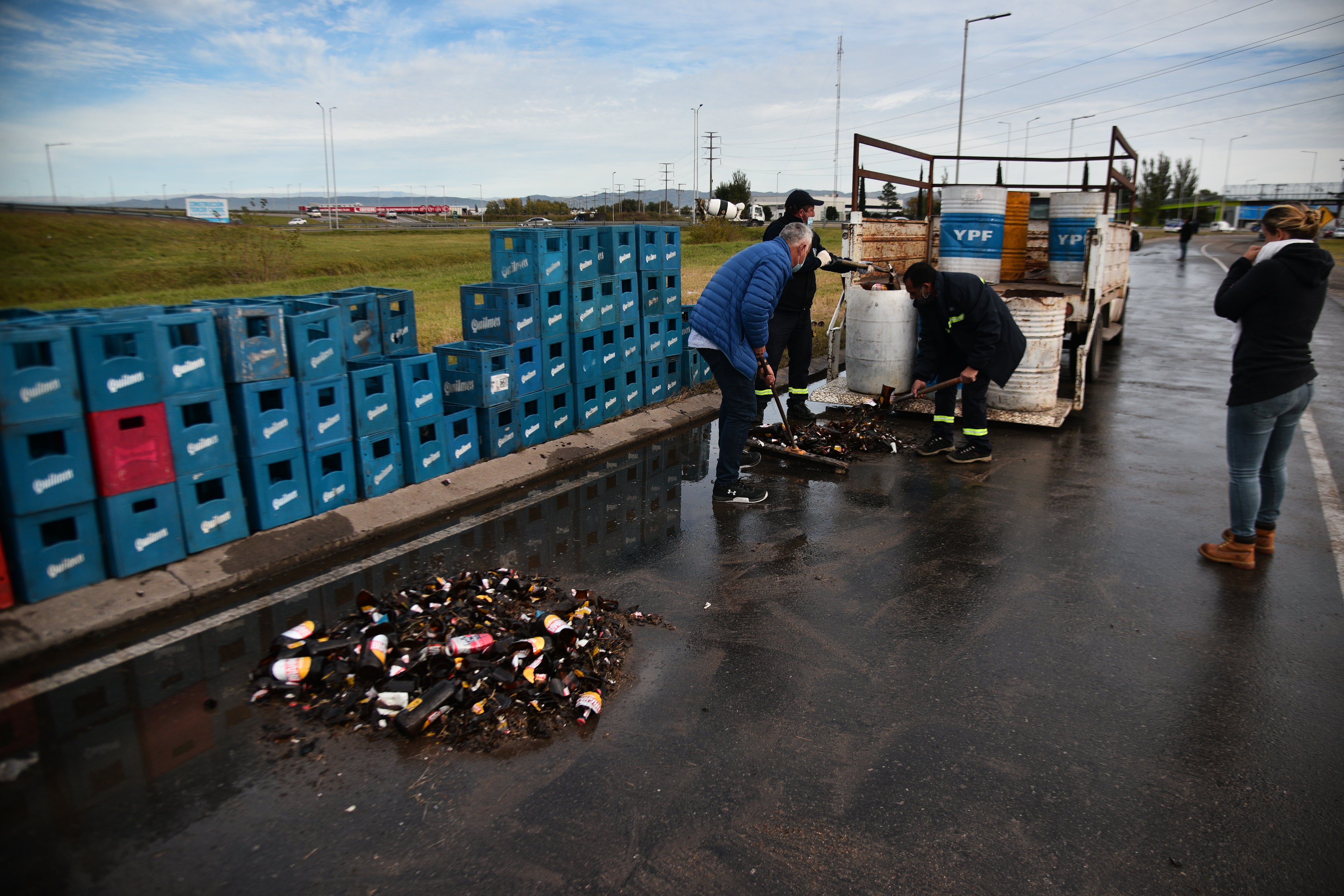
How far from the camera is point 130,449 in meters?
4.68

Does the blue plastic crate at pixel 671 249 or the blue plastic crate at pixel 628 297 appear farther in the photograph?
the blue plastic crate at pixel 671 249

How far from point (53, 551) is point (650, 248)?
6.18 meters

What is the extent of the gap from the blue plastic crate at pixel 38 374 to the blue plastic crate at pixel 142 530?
568mm

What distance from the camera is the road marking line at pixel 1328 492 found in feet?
18.2

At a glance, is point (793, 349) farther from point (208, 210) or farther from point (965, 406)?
point (208, 210)

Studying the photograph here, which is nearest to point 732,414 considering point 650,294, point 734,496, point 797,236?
point 734,496

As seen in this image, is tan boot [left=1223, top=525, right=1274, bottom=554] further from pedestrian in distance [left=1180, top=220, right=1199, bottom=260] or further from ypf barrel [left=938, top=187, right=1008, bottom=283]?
pedestrian in distance [left=1180, top=220, right=1199, bottom=260]

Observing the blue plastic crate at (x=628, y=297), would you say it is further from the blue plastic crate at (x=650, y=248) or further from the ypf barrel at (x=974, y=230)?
the ypf barrel at (x=974, y=230)

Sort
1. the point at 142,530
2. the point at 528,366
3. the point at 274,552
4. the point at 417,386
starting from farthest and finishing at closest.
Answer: the point at 528,366
the point at 417,386
the point at 274,552
the point at 142,530

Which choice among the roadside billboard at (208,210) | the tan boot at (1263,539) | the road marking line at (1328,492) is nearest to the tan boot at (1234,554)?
the tan boot at (1263,539)

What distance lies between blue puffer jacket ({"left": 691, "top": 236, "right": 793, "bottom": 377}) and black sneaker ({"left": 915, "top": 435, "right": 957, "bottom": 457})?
232 centimetres

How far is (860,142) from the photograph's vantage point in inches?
372

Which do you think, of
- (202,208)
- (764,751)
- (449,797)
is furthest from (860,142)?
(202,208)

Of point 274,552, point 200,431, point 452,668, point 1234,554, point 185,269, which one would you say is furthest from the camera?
point 185,269
